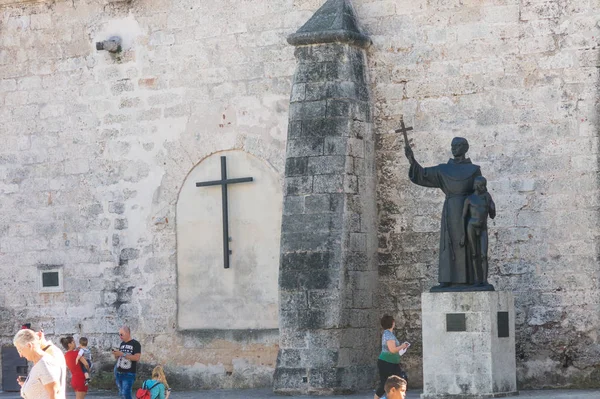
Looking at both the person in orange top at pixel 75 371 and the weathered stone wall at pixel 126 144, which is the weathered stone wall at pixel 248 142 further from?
the person in orange top at pixel 75 371

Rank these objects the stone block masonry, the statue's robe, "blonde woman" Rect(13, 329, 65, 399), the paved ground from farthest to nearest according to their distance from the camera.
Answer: the stone block masonry < the statue's robe < the paved ground < "blonde woman" Rect(13, 329, 65, 399)

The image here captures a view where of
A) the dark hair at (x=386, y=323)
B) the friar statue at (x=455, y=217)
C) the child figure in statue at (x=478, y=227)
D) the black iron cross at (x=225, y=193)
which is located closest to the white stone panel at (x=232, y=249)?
the black iron cross at (x=225, y=193)

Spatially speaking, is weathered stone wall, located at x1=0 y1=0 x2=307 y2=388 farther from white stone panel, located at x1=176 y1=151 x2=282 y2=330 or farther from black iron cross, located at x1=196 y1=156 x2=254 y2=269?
black iron cross, located at x1=196 y1=156 x2=254 y2=269

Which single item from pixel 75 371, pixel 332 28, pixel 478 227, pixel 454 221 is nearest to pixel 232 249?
pixel 75 371

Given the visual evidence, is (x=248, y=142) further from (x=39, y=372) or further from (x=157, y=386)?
(x=39, y=372)

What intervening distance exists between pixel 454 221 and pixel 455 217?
0.14 feet

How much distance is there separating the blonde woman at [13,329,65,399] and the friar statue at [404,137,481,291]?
513 cm

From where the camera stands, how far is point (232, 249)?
1703cm

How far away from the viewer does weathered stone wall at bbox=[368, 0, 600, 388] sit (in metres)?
15.1

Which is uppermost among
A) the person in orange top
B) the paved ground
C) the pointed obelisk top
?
the pointed obelisk top

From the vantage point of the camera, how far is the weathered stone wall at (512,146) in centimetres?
1515

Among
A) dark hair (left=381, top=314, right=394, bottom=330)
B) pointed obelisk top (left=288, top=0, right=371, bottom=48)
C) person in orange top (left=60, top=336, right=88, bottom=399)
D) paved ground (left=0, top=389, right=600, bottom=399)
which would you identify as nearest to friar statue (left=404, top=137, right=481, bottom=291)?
dark hair (left=381, top=314, right=394, bottom=330)

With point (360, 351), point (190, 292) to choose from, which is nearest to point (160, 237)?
point (190, 292)

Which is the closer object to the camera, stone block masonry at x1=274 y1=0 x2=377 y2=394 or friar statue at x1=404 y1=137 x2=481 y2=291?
friar statue at x1=404 y1=137 x2=481 y2=291
